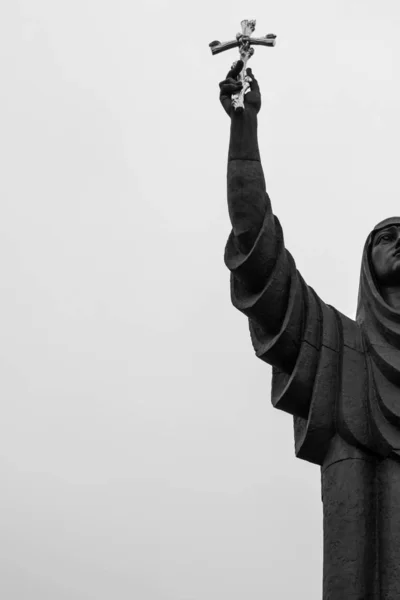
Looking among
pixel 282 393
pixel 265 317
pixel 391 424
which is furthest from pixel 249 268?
pixel 391 424

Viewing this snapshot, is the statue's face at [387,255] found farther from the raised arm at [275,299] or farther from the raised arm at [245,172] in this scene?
the raised arm at [245,172]

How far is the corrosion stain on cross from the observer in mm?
9805

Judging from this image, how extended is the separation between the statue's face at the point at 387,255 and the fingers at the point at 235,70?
1.93m

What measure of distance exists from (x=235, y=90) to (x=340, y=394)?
2699mm

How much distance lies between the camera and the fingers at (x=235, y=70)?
9883 millimetres

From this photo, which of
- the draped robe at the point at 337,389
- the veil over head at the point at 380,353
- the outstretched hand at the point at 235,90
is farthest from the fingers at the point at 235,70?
the veil over head at the point at 380,353

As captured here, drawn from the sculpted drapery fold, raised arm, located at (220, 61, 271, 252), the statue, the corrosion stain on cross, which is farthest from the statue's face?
the corrosion stain on cross

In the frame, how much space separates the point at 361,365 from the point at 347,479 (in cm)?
108

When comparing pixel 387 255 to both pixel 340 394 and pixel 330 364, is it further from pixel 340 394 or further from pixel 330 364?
pixel 340 394

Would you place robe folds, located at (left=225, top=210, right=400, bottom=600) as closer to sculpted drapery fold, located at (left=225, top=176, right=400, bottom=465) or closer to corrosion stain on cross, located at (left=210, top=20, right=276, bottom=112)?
sculpted drapery fold, located at (left=225, top=176, right=400, bottom=465)

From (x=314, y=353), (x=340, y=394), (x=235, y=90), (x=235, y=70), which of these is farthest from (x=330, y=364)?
(x=235, y=70)

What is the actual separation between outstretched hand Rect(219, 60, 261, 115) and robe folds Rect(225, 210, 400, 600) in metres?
0.98

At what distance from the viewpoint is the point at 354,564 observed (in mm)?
8922

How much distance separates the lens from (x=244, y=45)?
32.5 feet
